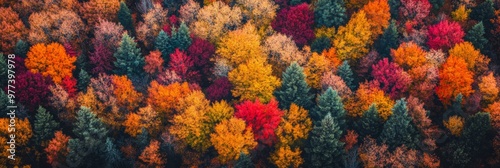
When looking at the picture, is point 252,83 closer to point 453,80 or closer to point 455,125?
point 455,125

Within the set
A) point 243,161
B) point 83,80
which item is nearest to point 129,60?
point 83,80

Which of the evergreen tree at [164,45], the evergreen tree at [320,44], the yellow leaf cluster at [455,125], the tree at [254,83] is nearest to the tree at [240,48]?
the tree at [254,83]

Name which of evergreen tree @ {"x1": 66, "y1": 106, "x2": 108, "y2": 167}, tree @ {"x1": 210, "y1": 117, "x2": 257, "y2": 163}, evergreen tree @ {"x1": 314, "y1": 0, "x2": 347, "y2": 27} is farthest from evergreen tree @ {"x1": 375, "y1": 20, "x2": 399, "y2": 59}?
evergreen tree @ {"x1": 66, "y1": 106, "x2": 108, "y2": 167}

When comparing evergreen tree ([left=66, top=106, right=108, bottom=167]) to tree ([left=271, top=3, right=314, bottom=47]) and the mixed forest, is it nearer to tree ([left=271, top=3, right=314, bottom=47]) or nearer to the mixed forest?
the mixed forest

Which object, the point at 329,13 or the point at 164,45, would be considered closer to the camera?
the point at 164,45

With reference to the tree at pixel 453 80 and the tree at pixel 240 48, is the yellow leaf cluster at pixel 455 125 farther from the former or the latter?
the tree at pixel 240 48

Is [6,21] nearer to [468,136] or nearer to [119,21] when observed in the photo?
[119,21]
